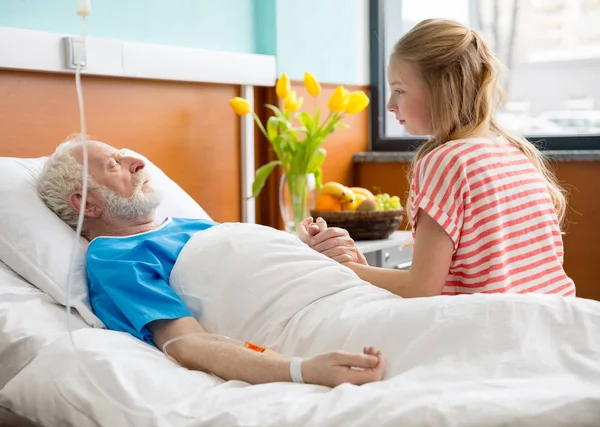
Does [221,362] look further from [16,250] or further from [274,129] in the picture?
[274,129]

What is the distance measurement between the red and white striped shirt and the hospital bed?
0.19 metres

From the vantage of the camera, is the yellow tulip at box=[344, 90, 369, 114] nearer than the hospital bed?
No

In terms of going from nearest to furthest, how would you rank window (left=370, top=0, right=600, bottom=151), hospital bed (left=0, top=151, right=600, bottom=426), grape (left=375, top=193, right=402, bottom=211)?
hospital bed (left=0, top=151, right=600, bottom=426) → grape (left=375, top=193, right=402, bottom=211) → window (left=370, top=0, right=600, bottom=151)

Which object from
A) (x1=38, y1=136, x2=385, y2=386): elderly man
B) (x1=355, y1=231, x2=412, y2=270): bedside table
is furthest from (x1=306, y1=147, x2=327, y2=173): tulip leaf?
(x1=38, y1=136, x2=385, y2=386): elderly man

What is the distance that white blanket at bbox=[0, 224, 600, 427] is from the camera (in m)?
1.14

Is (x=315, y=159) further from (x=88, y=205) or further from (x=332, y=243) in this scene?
(x=88, y=205)

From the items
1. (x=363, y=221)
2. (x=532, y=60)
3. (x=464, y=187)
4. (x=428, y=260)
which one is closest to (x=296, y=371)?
(x=428, y=260)

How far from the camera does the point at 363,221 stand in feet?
8.93

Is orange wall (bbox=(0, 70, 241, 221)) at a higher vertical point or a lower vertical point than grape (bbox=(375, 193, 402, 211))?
higher

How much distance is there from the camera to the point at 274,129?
2.91 m

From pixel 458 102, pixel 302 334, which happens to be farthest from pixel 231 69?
pixel 302 334

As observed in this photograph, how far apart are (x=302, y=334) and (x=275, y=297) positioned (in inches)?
4.6

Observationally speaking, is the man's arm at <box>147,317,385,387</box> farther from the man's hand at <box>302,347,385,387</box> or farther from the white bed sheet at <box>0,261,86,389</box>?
the white bed sheet at <box>0,261,86,389</box>

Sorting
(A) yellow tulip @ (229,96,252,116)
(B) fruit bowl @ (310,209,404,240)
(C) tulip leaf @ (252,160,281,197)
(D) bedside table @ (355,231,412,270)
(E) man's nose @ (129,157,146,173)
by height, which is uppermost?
(A) yellow tulip @ (229,96,252,116)
